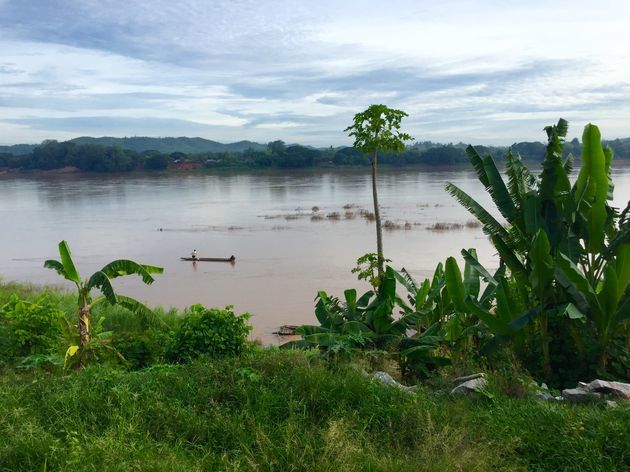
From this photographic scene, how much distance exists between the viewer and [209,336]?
550 cm

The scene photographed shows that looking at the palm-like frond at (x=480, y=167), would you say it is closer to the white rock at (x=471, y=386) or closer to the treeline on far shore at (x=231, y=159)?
the white rock at (x=471, y=386)


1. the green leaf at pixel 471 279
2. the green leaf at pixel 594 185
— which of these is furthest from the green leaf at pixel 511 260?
the green leaf at pixel 594 185

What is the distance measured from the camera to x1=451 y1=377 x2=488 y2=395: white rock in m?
4.30

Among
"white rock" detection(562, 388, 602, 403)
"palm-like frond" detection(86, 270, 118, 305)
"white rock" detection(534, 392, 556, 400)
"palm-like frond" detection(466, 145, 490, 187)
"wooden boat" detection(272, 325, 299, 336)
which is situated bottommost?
"wooden boat" detection(272, 325, 299, 336)

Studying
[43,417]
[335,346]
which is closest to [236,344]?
[335,346]

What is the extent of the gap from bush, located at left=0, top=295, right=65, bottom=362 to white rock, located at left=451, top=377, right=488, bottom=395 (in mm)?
4072

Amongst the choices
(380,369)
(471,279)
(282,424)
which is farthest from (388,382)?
(471,279)

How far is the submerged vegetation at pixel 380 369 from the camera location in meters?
3.42

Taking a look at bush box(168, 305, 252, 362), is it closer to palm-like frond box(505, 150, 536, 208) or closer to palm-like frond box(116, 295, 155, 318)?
palm-like frond box(116, 295, 155, 318)

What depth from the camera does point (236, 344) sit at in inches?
220

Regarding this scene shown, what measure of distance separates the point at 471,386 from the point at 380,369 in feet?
4.48

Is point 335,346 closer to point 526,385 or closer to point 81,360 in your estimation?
point 526,385

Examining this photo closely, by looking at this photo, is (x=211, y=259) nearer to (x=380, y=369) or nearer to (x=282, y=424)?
(x=380, y=369)

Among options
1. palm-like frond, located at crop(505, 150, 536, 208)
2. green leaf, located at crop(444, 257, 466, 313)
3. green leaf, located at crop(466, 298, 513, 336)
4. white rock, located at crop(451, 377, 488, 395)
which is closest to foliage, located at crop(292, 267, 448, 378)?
green leaf, located at crop(444, 257, 466, 313)
